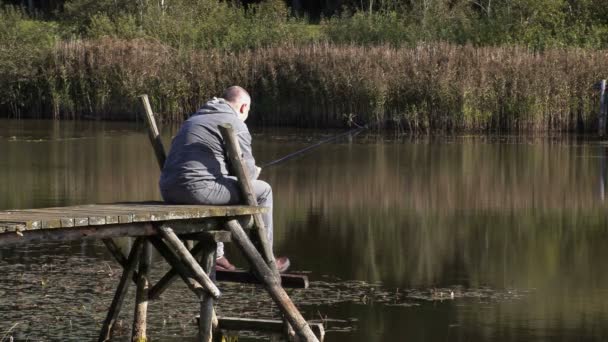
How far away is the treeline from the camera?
29.5m

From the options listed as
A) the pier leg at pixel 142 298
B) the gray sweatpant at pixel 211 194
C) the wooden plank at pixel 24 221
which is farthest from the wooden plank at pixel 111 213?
the pier leg at pixel 142 298

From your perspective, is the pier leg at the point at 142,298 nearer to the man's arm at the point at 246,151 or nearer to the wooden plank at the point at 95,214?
the man's arm at the point at 246,151

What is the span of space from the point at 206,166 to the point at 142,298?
98 centimetres

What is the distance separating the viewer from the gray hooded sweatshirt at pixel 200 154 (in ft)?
28.0

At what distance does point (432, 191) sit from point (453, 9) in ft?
78.8

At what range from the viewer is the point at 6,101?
34219 mm

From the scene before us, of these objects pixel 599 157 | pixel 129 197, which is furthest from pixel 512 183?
pixel 129 197

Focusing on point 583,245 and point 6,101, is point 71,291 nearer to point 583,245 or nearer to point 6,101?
point 583,245

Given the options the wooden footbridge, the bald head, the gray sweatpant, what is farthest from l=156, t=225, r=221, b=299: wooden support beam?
the bald head

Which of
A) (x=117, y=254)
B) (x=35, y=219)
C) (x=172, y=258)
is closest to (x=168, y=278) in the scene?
(x=117, y=254)

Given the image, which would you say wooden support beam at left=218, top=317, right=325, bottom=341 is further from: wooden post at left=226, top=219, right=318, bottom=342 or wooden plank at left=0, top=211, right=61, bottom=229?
wooden plank at left=0, top=211, right=61, bottom=229

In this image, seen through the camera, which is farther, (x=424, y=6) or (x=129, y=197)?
(x=424, y=6)

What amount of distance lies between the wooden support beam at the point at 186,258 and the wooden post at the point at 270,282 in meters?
0.32

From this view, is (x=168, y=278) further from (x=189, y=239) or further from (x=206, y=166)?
(x=206, y=166)
